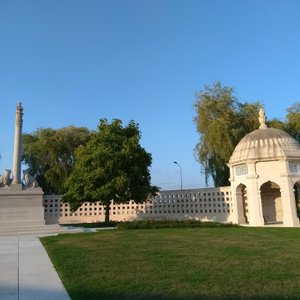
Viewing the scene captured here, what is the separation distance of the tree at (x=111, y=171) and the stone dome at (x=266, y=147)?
6311 millimetres

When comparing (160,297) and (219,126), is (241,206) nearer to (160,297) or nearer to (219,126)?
(219,126)

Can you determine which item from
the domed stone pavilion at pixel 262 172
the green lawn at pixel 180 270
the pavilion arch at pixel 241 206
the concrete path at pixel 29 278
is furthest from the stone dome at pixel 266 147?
the concrete path at pixel 29 278

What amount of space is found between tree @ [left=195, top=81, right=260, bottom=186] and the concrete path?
19.9 meters

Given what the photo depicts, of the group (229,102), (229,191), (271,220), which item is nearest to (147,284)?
(229,191)

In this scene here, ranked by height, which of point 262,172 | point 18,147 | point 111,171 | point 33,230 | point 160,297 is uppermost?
point 18,147

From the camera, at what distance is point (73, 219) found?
28562mm

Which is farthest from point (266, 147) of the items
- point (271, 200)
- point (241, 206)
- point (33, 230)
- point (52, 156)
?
point (52, 156)

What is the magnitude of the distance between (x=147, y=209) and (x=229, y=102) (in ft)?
37.6

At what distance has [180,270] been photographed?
7.50 m

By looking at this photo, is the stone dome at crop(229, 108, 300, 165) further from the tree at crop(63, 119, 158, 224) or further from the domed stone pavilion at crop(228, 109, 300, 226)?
the tree at crop(63, 119, 158, 224)

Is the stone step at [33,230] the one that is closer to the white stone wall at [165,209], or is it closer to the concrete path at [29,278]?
the white stone wall at [165,209]

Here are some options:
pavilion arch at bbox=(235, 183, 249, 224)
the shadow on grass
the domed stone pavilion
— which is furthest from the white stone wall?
the shadow on grass

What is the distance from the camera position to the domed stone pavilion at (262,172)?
22094 mm

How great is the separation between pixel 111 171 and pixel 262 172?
965 centimetres
